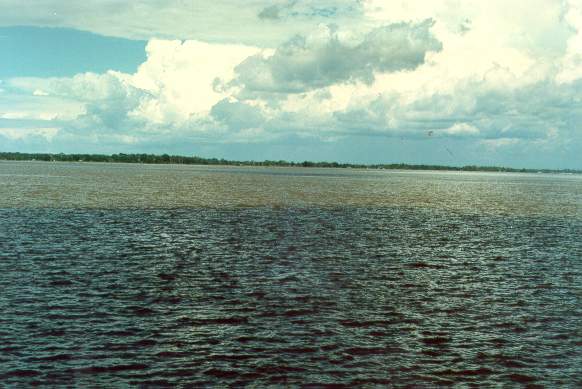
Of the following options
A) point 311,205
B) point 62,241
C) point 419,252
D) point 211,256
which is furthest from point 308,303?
point 311,205

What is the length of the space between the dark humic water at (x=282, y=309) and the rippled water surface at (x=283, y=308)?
0.09 metres

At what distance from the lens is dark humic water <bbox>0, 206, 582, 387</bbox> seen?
18891 millimetres

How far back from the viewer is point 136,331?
22.1 meters

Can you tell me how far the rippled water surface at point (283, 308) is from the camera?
1888cm

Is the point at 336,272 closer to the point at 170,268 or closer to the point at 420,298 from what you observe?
the point at 420,298

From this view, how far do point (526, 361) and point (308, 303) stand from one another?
988 cm

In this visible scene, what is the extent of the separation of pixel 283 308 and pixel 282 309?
18 cm

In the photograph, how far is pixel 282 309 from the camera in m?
25.6

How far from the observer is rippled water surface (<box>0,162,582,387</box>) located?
61.9ft

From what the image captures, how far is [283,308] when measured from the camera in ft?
84.6

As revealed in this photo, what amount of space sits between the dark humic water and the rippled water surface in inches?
3.4

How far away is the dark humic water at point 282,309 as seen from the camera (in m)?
18.9

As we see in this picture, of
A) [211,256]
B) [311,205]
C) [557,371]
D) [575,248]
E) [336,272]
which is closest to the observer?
[557,371]

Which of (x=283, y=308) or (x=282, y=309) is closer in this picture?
(x=282, y=309)
